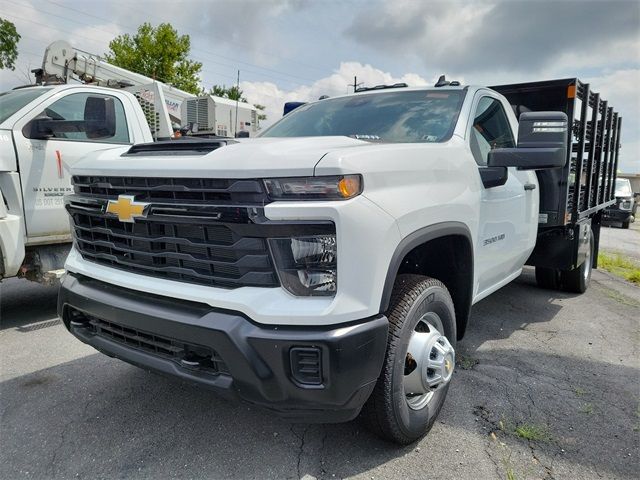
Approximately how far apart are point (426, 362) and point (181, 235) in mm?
1382

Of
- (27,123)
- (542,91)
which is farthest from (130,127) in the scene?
(542,91)

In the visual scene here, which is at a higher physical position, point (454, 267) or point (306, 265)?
point (306, 265)

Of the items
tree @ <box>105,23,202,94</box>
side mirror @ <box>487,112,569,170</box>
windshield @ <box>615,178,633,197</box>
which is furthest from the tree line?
side mirror @ <box>487,112,569,170</box>

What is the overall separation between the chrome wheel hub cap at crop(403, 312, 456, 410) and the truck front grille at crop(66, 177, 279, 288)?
36.6 inches

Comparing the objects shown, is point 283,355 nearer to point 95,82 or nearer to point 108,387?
point 108,387

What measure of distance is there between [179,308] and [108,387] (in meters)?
1.50

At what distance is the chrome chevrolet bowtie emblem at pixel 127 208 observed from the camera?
2.27m

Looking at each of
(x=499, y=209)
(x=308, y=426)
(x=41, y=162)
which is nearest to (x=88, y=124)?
(x=41, y=162)

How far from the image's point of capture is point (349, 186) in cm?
194

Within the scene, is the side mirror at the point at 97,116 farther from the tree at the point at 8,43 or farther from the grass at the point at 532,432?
the tree at the point at 8,43

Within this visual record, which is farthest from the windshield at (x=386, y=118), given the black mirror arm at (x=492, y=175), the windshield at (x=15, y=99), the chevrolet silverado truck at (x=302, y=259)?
the windshield at (x=15, y=99)

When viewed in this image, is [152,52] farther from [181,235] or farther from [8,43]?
[181,235]

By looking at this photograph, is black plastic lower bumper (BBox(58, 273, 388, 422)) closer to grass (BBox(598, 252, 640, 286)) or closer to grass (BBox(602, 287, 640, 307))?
grass (BBox(602, 287, 640, 307))

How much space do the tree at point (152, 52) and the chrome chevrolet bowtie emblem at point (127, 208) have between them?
75.6ft
